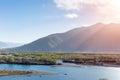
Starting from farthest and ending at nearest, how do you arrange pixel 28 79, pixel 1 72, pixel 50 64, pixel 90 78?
pixel 50 64 → pixel 1 72 → pixel 90 78 → pixel 28 79

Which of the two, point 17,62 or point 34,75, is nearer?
point 34,75

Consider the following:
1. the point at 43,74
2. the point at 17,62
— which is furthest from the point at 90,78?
the point at 17,62

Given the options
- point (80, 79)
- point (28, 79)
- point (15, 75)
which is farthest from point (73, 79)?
point (15, 75)

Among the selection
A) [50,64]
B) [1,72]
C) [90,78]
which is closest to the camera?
[90,78]

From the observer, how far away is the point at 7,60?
487 feet

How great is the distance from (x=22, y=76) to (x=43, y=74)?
8456mm

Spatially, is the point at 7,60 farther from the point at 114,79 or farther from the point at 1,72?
the point at 114,79

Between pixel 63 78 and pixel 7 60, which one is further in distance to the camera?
pixel 7 60

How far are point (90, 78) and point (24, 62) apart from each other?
55.6m

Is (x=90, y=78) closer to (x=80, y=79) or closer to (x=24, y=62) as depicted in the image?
(x=80, y=79)

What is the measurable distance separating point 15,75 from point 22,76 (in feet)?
11.1

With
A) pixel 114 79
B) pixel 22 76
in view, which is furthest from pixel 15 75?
pixel 114 79

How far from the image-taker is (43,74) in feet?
329

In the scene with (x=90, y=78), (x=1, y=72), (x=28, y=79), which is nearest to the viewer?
(x=28, y=79)
